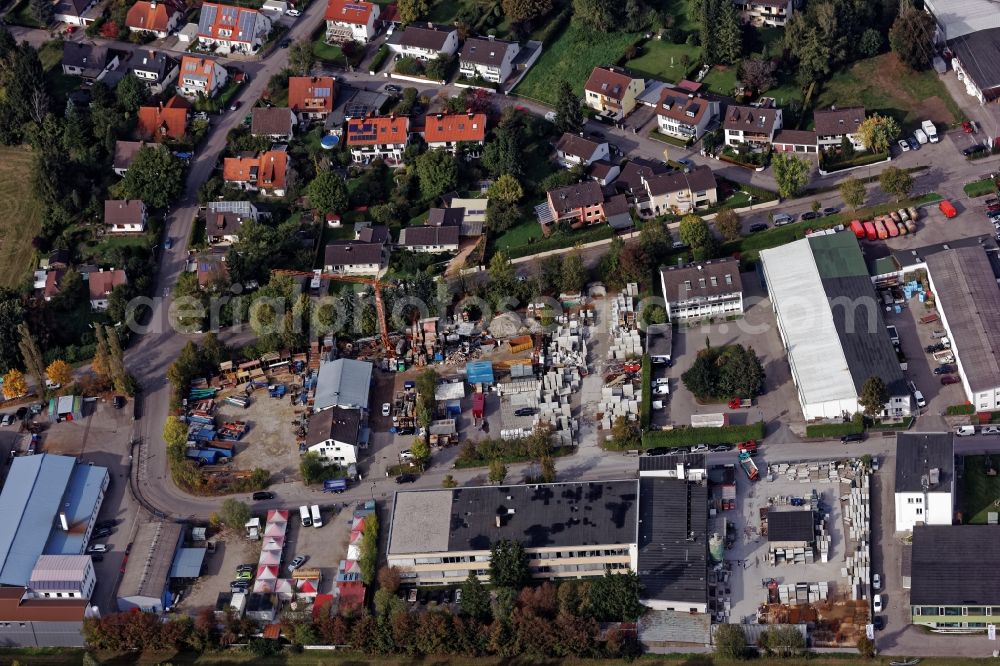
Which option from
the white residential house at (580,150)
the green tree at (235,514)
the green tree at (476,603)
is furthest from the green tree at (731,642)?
the white residential house at (580,150)

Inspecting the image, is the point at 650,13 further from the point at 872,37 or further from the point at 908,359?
the point at 908,359

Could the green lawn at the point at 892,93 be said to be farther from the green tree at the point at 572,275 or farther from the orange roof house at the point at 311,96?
the orange roof house at the point at 311,96

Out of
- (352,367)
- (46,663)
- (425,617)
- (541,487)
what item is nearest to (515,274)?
(352,367)

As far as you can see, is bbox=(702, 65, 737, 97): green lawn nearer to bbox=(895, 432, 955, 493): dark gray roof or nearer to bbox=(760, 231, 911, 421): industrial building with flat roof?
bbox=(760, 231, 911, 421): industrial building with flat roof

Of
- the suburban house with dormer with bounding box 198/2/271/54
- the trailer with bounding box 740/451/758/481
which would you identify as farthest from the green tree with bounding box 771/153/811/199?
the suburban house with dormer with bounding box 198/2/271/54

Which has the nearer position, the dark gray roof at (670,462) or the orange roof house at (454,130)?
the dark gray roof at (670,462)

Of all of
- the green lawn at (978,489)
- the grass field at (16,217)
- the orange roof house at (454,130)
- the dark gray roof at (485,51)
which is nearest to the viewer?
the green lawn at (978,489)

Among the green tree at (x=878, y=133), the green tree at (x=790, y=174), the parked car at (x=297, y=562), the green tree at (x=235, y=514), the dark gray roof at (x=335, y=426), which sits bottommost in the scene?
the parked car at (x=297, y=562)
